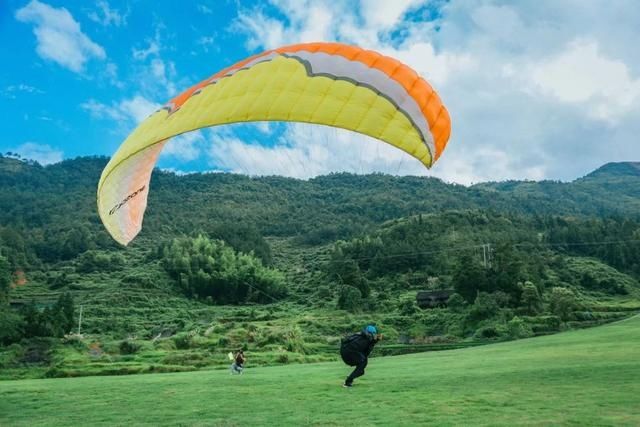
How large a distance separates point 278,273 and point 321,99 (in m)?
78.5

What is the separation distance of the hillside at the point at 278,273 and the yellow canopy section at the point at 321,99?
19.3 m

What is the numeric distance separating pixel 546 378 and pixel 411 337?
37.1 metres

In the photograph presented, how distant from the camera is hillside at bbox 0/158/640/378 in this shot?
38750mm

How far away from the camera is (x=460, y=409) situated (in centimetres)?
725

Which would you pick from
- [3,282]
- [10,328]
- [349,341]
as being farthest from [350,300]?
[349,341]

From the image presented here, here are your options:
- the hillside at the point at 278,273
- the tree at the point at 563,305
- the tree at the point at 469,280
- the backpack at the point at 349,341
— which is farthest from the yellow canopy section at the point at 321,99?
the tree at the point at 469,280

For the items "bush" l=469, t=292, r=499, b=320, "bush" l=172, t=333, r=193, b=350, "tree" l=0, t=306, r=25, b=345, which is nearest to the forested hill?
"bush" l=469, t=292, r=499, b=320

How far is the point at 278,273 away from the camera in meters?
85.1

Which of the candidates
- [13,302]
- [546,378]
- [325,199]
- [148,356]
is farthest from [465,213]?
[546,378]

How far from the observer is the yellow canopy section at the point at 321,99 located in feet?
24.6

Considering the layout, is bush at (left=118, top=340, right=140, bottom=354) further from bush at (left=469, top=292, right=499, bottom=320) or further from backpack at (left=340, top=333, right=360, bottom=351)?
backpack at (left=340, top=333, right=360, bottom=351)

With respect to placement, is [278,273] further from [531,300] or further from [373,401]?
[373,401]

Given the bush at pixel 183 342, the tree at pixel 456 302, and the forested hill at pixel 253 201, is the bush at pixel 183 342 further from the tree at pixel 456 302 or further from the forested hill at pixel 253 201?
the forested hill at pixel 253 201

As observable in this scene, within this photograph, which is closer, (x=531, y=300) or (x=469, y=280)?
(x=531, y=300)
